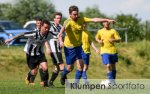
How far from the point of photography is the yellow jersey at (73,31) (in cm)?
1676

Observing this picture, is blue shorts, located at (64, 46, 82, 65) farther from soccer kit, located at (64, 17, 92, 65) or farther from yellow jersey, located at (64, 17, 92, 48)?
yellow jersey, located at (64, 17, 92, 48)

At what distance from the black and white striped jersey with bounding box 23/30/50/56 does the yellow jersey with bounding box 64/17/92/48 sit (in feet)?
2.66

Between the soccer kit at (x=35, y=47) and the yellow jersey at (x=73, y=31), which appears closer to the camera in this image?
the yellow jersey at (x=73, y=31)

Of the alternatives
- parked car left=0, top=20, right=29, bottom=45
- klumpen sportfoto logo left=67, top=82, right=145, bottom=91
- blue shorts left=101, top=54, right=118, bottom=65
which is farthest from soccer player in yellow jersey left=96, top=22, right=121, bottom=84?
parked car left=0, top=20, right=29, bottom=45

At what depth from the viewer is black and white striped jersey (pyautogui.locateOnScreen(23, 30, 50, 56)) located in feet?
57.5

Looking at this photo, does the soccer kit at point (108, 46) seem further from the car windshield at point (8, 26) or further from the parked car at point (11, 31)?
the car windshield at point (8, 26)

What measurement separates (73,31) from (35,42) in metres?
1.44

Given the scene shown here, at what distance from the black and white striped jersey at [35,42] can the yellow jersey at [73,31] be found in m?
0.81

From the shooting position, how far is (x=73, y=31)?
16906 mm

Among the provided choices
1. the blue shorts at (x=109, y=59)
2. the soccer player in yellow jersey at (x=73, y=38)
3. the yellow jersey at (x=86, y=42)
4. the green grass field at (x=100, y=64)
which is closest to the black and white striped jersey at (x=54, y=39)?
the soccer player in yellow jersey at (x=73, y=38)

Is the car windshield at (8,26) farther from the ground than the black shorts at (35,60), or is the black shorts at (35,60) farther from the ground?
the black shorts at (35,60)

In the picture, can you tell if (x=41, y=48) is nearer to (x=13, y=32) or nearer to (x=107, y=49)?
(x=107, y=49)

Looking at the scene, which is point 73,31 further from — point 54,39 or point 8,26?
point 8,26

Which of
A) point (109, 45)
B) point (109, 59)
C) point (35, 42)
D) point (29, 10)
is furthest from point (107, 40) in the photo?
point (29, 10)
